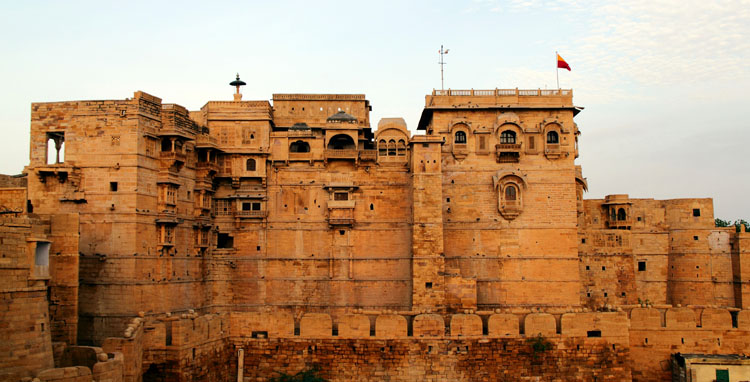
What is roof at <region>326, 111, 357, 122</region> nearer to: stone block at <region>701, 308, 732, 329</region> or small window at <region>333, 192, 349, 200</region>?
small window at <region>333, 192, 349, 200</region>

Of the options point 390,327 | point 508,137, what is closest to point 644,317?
point 508,137

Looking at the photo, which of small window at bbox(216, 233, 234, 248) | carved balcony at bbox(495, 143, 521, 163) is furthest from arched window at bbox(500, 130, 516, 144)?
small window at bbox(216, 233, 234, 248)

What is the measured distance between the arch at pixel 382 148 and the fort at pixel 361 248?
0.12 meters

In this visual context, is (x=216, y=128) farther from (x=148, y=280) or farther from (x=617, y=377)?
(x=617, y=377)

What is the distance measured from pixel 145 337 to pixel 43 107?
11.5m

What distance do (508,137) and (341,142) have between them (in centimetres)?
927

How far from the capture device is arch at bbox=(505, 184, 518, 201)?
35250mm

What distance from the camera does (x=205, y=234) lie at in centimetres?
3391

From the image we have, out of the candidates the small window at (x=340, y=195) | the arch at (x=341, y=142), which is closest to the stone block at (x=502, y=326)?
the small window at (x=340, y=195)

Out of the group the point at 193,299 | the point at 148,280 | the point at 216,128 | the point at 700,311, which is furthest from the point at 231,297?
the point at 700,311

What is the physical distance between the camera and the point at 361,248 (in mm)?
35000

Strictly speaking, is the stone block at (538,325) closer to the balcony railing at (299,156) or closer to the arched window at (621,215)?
the arched window at (621,215)

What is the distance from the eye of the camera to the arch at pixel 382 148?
3569cm

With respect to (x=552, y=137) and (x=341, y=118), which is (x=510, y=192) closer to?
(x=552, y=137)
